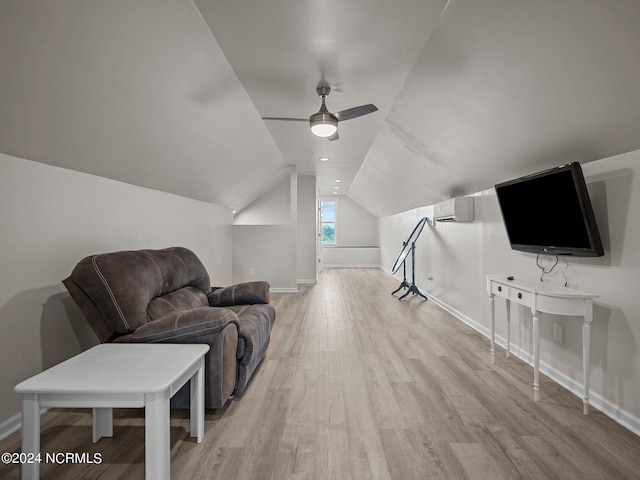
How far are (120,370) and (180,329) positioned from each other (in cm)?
48

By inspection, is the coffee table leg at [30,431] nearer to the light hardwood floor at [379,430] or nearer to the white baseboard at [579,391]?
the light hardwood floor at [379,430]

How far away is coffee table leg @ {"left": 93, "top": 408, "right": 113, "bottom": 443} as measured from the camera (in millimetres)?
1890

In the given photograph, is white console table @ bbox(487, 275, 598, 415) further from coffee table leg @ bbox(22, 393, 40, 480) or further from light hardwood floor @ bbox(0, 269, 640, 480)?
coffee table leg @ bbox(22, 393, 40, 480)

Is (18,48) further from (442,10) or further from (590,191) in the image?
(590,191)

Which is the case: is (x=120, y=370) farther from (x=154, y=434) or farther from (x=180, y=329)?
(x=180, y=329)

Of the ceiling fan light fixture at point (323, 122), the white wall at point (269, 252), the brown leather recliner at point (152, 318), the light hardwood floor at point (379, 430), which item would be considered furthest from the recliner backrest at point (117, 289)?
the white wall at point (269, 252)

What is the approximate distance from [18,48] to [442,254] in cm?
517

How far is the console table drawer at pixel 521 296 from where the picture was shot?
2.45 m

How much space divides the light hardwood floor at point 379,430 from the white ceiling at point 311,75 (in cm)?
174

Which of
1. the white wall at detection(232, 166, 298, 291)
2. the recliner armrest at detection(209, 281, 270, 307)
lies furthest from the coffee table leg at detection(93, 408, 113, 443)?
the white wall at detection(232, 166, 298, 291)

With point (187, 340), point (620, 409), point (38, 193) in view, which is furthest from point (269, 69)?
point (620, 409)

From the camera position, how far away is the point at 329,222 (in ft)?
38.8

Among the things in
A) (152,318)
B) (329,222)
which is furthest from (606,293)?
(329,222)

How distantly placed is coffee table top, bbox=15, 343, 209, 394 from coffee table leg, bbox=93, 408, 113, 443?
377 millimetres
